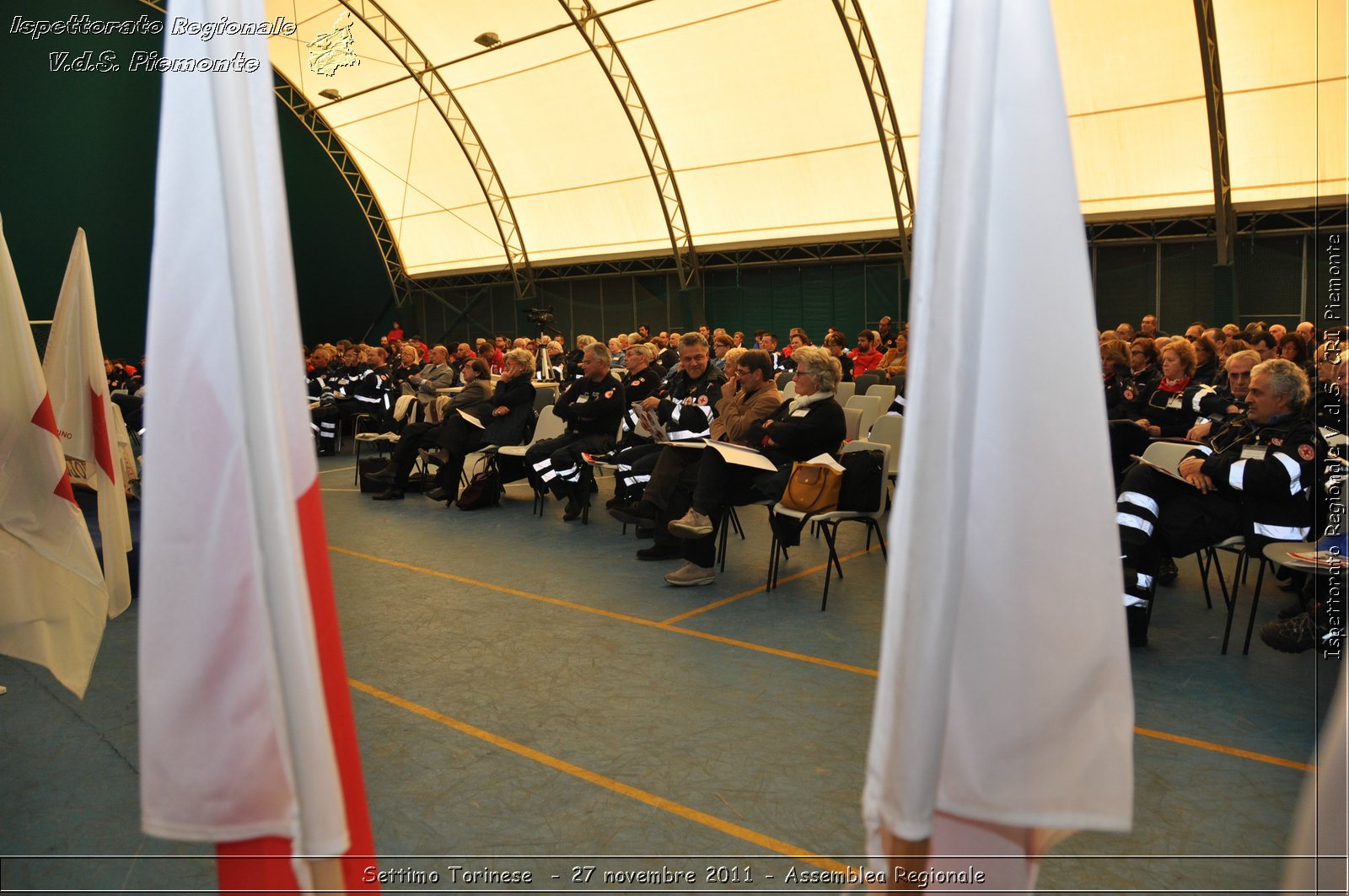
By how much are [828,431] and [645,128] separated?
12.8m

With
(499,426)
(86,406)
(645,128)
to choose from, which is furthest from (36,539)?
(645,128)

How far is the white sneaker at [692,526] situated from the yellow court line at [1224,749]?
2428 mm

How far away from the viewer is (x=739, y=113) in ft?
50.2

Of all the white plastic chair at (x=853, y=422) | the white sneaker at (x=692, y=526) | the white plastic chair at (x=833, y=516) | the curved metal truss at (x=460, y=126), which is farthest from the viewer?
the curved metal truss at (x=460, y=126)

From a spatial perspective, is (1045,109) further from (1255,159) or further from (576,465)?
(1255,159)

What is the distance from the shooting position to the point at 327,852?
1.07 m

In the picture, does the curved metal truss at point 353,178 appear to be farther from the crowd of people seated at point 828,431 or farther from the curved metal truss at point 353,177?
the crowd of people seated at point 828,431

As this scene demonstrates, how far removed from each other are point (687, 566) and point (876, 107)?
35.3 feet

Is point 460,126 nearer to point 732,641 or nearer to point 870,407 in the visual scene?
point 870,407

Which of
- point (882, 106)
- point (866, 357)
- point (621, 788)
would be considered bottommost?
point (621, 788)

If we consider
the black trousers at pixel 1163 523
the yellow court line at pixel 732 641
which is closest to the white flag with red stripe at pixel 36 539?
the yellow court line at pixel 732 641

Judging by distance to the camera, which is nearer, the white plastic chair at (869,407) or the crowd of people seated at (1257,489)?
the crowd of people seated at (1257,489)

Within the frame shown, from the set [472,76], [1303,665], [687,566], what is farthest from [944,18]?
[472,76]

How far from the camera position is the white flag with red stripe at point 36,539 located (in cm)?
274
